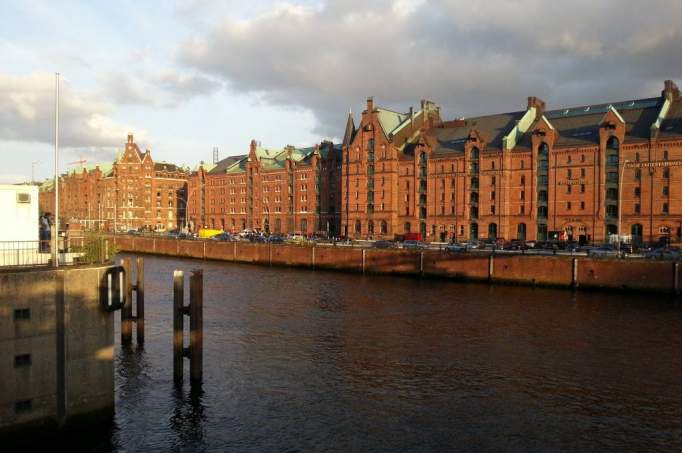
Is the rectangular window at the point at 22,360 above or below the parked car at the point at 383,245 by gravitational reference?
below

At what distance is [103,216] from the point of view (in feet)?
583

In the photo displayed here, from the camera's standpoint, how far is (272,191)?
438 ft

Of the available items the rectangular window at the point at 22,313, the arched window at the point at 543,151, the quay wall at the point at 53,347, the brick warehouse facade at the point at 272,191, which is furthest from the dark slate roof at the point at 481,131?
the rectangular window at the point at 22,313

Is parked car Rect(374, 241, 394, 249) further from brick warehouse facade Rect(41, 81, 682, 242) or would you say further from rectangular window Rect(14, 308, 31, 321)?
rectangular window Rect(14, 308, 31, 321)

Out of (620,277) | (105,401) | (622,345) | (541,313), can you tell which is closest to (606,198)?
(620,277)

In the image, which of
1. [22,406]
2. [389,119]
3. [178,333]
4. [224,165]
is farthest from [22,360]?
[224,165]

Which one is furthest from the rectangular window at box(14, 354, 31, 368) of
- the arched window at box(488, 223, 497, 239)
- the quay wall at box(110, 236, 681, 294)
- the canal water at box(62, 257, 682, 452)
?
the arched window at box(488, 223, 497, 239)

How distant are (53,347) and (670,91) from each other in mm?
88856

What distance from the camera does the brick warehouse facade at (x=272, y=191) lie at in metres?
123

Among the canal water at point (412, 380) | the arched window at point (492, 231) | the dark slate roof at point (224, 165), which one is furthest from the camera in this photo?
the dark slate roof at point (224, 165)

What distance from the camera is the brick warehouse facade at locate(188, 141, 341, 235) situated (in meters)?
123

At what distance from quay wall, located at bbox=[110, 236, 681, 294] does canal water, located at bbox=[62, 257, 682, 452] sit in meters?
5.77

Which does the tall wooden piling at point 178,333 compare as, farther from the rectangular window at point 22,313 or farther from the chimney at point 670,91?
the chimney at point 670,91

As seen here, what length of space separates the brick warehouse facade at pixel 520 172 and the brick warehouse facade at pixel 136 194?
8346 cm
